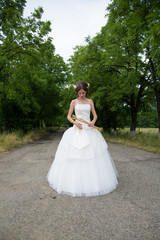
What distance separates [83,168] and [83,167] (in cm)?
2

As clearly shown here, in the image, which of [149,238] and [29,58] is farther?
[29,58]

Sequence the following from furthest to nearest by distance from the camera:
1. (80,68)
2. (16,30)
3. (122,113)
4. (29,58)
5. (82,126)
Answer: (122,113) < (80,68) < (29,58) < (16,30) < (82,126)

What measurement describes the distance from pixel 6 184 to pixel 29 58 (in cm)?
1184

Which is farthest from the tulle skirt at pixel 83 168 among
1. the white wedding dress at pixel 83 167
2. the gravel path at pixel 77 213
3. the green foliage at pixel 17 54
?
the green foliage at pixel 17 54

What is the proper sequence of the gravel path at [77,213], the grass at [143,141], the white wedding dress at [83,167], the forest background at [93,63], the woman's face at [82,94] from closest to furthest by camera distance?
the gravel path at [77,213] → the white wedding dress at [83,167] → the woman's face at [82,94] → the grass at [143,141] → the forest background at [93,63]

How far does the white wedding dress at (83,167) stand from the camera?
9.75 feet

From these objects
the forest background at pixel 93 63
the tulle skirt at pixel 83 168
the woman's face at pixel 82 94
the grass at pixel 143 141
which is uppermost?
the forest background at pixel 93 63

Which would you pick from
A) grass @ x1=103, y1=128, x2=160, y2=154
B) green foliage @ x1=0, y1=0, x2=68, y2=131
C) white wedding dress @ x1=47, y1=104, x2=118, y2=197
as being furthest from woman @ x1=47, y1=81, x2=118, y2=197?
green foliage @ x1=0, y1=0, x2=68, y2=131

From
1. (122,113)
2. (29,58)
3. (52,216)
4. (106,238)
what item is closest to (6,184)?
(52,216)

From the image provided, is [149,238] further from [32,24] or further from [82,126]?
[32,24]

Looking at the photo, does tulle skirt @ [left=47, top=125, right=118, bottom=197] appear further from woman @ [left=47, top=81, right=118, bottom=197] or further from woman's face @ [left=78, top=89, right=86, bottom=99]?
woman's face @ [left=78, top=89, right=86, bottom=99]

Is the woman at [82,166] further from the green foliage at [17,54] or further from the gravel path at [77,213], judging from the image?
the green foliage at [17,54]

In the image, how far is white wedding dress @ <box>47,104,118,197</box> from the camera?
9.75 ft

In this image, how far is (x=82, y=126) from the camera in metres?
3.53
